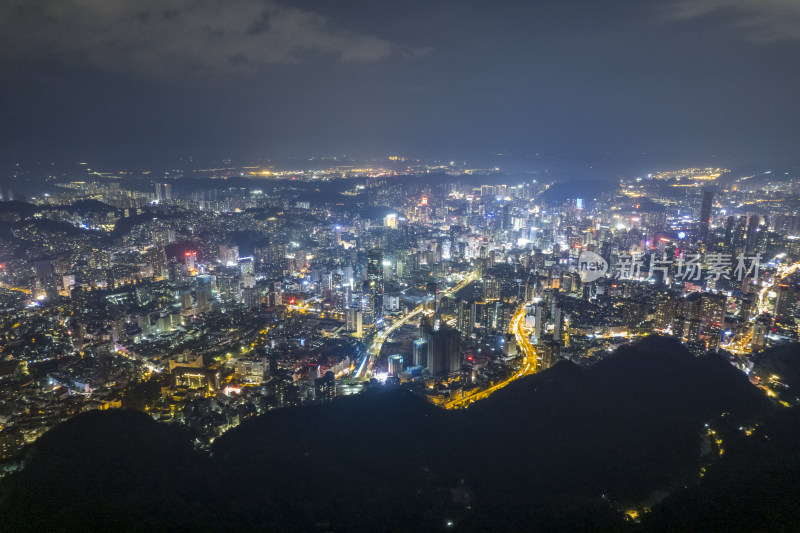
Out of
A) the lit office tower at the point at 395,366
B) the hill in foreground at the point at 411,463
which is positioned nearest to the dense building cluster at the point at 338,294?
the lit office tower at the point at 395,366

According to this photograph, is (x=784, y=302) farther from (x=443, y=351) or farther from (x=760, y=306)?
(x=443, y=351)

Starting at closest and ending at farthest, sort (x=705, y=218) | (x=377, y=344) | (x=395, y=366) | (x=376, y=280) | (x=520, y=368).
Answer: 1. (x=395, y=366)
2. (x=520, y=368)
3. (x=377, y=344)
4. (x=376, y=280)
5. (x=705, y=218)

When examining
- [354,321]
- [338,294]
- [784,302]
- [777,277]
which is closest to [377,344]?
[354,321]

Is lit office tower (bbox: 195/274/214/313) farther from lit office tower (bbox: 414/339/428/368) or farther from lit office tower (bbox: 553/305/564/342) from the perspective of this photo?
lit office tower (bbox: 553/305/564/342)

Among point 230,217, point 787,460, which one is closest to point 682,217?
point 787,460

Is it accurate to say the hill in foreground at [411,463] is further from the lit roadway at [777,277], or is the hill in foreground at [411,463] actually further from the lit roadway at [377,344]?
the lit roadway at [777,277]

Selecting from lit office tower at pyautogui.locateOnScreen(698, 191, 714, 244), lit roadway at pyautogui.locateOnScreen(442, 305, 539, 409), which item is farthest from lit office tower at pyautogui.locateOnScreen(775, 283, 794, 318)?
lit office tower at pyautogui.locateOnScreen(698, 191, 714, 244)
